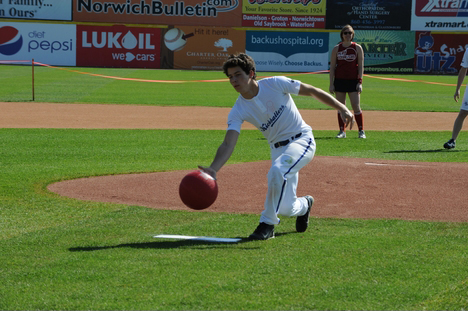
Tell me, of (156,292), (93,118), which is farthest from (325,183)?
(93,118)

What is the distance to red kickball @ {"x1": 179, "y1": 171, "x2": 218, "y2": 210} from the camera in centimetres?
529

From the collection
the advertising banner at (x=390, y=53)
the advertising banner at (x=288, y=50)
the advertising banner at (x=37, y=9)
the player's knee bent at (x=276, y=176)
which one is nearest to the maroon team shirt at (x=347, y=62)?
the player's knee bent at (x=276, y=176)

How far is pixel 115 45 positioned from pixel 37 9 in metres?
6.55

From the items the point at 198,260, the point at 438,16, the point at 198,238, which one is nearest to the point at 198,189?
the point at 198,260

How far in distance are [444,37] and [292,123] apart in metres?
40.3

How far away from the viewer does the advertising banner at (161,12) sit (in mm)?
45531

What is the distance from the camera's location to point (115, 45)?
43.5 m

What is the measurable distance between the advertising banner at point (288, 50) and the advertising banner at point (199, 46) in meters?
1.18

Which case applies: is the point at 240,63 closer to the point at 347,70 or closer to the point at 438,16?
the point at 347,70

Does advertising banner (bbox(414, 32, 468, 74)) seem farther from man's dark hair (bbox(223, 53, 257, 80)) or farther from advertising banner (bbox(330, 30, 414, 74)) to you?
man's dark hair (bbox(223, 53, 257, 80))

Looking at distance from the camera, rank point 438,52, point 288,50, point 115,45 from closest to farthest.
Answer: point 115,45, point 438,52, point 288,50

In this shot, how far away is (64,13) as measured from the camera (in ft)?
Result: 148

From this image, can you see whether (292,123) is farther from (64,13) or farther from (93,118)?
(64,13)

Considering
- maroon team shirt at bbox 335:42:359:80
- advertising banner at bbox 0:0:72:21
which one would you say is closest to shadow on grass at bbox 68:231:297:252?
maroon team shirt at bbox 335:42:359:80
